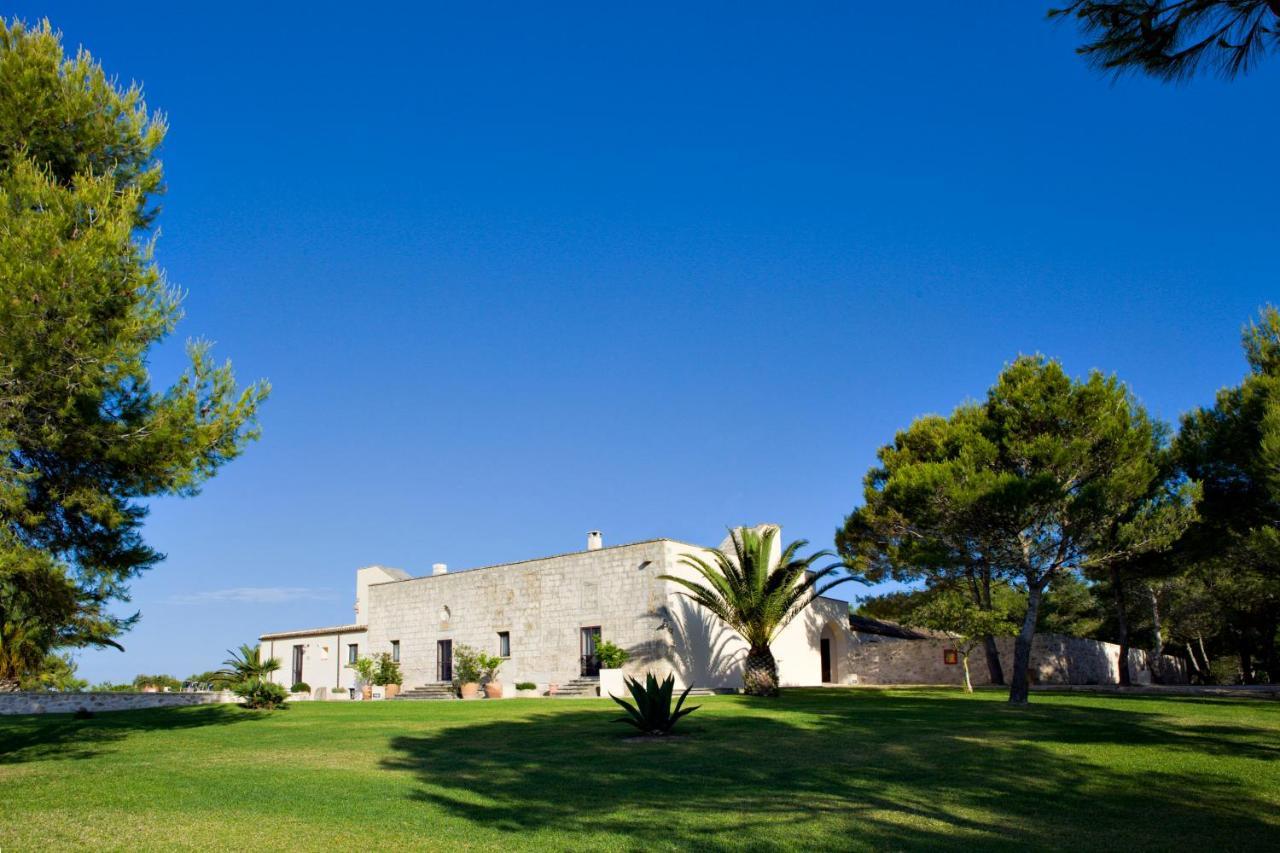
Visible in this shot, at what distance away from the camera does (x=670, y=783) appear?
1011 centimetres

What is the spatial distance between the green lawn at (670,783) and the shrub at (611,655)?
11.0 meters

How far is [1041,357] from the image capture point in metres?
22.8

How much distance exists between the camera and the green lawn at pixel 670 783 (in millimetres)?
7543

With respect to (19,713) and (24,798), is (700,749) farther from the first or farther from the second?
(19,713)

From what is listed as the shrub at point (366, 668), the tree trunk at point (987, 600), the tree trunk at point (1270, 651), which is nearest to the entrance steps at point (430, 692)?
the shrub at point (366, 668)

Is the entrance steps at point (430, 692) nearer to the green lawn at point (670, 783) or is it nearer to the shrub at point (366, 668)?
the shrub at point (366, 668)

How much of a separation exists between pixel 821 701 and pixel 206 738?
13.2 m

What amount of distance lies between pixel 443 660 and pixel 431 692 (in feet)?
5.50

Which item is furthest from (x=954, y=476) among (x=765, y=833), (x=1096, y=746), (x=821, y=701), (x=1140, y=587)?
(x=1140, y=587)

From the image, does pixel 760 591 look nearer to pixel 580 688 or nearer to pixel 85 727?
pixel 580 688

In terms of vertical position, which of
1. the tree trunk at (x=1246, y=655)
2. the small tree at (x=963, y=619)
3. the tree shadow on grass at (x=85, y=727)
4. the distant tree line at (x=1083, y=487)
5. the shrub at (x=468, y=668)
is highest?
the distant tree line at (x=1083, y=487)

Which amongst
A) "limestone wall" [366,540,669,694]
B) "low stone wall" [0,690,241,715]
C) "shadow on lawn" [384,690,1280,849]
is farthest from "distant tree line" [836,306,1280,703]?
"low stone wall" [0,690,241,715]

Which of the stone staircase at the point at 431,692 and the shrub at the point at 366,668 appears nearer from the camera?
the stone staircase at the point at 431,692

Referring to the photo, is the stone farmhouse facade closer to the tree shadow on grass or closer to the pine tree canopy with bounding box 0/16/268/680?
the tree shadow on grass
